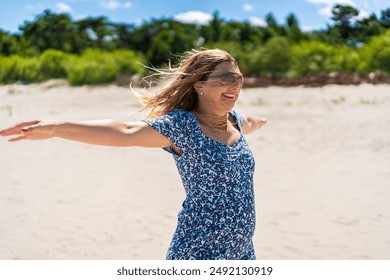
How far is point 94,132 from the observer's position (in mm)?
2188

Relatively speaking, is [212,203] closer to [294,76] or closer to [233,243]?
[233,243]

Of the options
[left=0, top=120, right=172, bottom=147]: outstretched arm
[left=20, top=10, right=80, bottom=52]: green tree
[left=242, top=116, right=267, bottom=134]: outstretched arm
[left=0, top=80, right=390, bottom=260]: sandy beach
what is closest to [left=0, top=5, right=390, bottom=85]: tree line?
[left=20, top=10, right=80, bottom=52]: green tree

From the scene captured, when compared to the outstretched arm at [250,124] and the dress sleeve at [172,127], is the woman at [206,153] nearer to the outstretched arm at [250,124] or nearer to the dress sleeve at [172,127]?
the dress sleeve at [172,127]

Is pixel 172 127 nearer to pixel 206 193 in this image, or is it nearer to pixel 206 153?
pixel 206 153

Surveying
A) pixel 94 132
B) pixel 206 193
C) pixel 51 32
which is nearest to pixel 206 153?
pixel 206 193

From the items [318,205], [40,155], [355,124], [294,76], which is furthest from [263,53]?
[318,205]

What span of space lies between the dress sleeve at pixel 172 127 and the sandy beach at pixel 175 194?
0.48 metres

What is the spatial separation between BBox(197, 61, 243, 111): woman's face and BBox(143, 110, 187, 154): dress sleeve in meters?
0.17

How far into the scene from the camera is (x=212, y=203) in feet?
7.68

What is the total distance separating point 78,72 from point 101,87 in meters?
0.93

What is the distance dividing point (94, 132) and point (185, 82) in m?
0.53

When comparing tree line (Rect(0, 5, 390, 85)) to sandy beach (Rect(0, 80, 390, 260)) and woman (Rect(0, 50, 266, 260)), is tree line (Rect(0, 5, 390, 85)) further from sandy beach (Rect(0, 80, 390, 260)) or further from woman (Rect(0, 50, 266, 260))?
woman (Rect(0, 50, 266, 260))

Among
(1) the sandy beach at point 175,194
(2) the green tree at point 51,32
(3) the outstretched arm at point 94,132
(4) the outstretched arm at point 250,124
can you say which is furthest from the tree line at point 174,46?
(3) the outstretched arm at point 94,132

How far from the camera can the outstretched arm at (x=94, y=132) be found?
2090 millimetres
